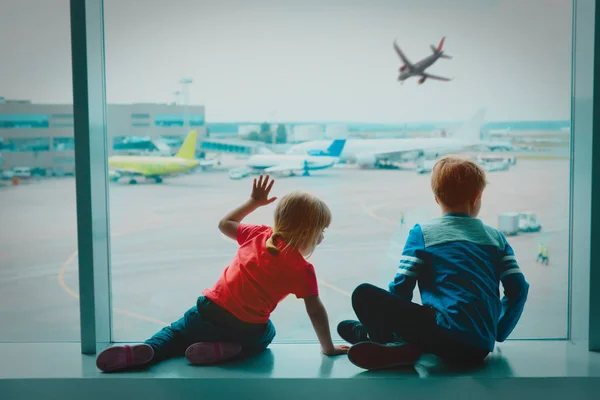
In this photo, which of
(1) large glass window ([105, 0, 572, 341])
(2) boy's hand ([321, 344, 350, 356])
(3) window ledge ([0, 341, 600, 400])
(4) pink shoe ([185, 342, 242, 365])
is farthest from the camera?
(1) large glass window ([105, 0, 572, 341])

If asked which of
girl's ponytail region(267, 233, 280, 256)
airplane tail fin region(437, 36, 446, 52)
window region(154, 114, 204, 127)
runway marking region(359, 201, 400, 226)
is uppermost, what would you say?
airplane tail fin region(437, 36, 446, 52)

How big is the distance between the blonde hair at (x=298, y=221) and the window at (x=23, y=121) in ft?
3.22

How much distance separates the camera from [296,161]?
2.16m

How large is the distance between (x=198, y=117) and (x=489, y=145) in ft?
3.50

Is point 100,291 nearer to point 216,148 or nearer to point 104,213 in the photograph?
point 104,213

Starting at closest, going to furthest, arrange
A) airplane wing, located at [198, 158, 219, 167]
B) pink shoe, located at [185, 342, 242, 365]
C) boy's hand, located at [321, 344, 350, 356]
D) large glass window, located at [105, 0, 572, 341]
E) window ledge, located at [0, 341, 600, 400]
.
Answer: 1. window ledge, located at [0, 341, 600, 400]
2. pink shoe, located at [185, 342, 242, 365]
3. boy's hand, located at [321, 344, 350, 356]
4. large glass window, located at [105, 0, 572, 341]
5. airplane wing, located at [198, 158, 219, 167]

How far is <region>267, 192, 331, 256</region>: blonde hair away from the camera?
1.81 metres

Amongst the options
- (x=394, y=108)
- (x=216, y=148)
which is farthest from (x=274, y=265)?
(x=394, y=108)

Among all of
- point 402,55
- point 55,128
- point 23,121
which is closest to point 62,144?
point 55,128

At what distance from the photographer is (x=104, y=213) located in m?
1.96

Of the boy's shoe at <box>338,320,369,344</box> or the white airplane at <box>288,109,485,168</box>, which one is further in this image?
the white airplane at <box>288,109,485,168</box>

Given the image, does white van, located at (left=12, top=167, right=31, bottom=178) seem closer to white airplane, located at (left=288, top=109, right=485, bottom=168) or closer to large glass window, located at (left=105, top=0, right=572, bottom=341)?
large glass window, located at (left=105, top=0, right=572, bottom=341)

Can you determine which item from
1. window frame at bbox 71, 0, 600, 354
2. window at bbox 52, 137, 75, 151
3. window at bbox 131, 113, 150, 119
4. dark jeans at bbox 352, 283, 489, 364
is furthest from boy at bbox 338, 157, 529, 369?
window at bbox 52, 137, 75, 151

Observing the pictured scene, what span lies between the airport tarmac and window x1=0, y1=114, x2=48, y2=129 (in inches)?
8.6
